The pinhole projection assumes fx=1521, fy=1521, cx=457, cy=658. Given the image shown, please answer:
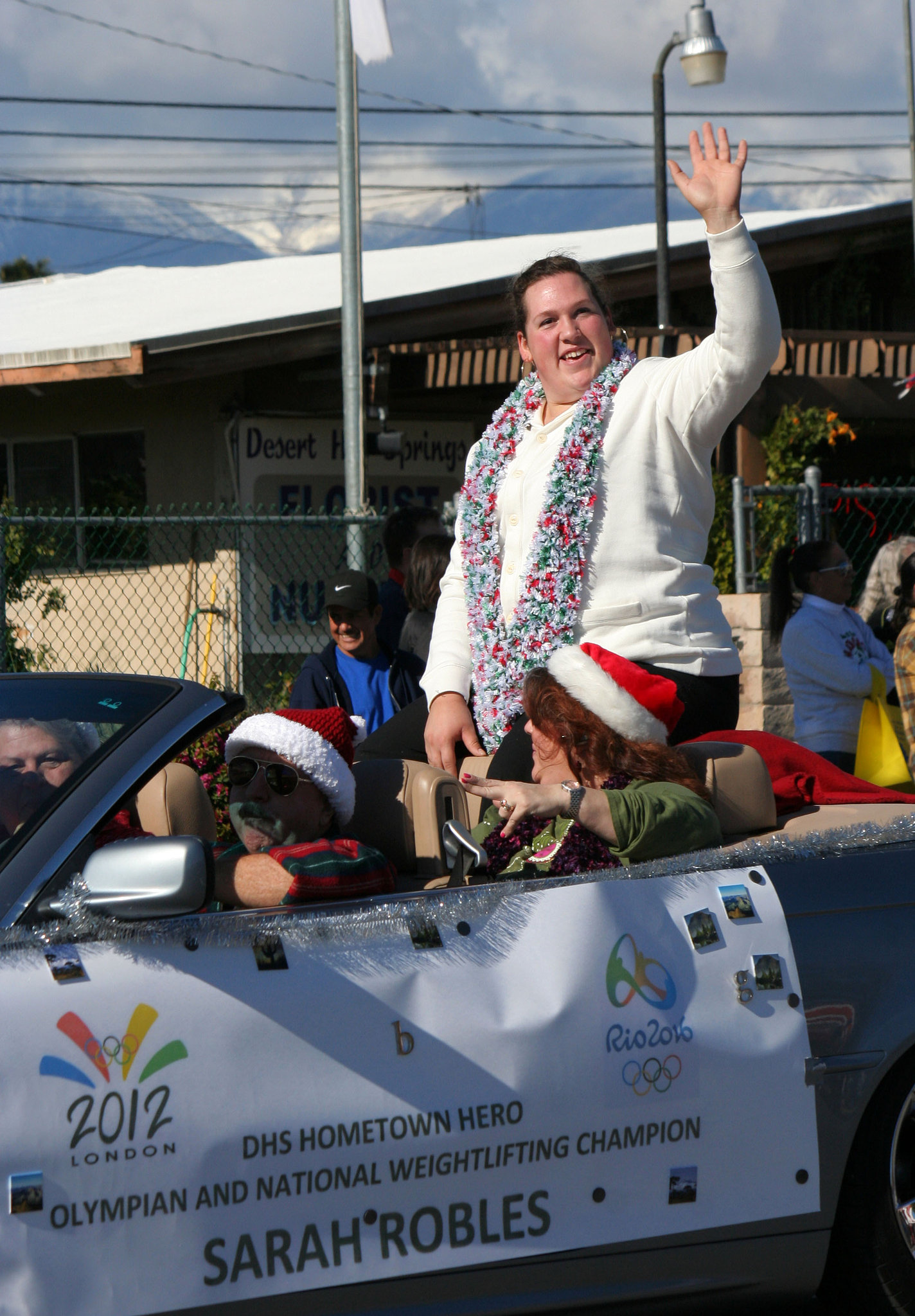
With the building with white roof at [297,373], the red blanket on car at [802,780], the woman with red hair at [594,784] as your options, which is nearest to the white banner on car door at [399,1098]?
the woman with red hair at [594,784]

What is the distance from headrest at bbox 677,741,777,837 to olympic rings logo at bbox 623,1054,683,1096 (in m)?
0.81

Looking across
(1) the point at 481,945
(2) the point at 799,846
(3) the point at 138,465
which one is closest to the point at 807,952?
(2) the point at 799,846

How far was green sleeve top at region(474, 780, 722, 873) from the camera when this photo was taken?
313 centimetres

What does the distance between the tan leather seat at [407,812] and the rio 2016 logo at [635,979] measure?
0.58 m

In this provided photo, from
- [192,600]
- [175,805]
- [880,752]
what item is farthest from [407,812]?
[192,600]

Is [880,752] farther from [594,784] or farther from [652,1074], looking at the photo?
[652,1074]

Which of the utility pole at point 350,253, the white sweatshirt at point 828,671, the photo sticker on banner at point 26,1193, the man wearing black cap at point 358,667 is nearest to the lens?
the photo sticker on banner at point 26,1193

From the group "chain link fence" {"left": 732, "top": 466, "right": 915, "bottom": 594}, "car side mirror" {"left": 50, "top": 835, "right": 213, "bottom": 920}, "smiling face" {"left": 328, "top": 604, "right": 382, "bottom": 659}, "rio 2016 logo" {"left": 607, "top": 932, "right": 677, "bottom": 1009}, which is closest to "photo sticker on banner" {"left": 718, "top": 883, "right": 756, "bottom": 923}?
"rio 2016 logo" {"left": 607, "top": 932, "right": 677, "bottom": 1009}

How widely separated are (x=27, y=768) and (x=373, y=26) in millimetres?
7863

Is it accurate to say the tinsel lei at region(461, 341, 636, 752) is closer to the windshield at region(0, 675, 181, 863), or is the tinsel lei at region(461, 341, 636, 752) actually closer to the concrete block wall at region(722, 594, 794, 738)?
the windshield at region(0, 675, 181, 863)

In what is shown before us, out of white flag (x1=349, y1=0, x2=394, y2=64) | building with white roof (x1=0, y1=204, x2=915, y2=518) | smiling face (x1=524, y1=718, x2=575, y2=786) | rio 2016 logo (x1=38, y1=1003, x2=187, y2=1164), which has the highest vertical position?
white flag (x1=349, y1=0, x2=394, y2=64)

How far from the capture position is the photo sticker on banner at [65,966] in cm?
242

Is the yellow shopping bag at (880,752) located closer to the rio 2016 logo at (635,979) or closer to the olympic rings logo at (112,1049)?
the rio 2016 logo at (635,979)

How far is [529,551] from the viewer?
3.78 m
